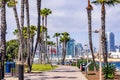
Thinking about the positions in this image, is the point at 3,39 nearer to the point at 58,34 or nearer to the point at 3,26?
the point at 3,26

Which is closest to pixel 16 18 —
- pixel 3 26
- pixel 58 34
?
pixel 3 26

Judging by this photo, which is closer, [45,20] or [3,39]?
[3,39]

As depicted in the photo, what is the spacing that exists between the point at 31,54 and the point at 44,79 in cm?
1742

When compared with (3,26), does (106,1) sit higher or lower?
higher

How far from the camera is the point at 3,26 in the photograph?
34.8 meters

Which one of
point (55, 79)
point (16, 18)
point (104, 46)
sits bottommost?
point (55, 79)

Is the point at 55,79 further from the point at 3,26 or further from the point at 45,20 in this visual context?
the point at 45,20

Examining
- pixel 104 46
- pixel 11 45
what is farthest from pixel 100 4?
pixel 11 45

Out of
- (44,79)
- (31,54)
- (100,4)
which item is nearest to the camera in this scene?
(44,79)

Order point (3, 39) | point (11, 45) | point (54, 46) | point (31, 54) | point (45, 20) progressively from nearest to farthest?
point (3, 39)
point (31, 54)
point (45, 20)
point (11, 45)
point (54, 46)

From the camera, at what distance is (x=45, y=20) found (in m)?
101

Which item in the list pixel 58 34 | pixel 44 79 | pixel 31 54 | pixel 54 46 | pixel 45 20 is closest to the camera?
pixel 44 79

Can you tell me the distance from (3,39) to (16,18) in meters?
8.83

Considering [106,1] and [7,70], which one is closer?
[106,1]
